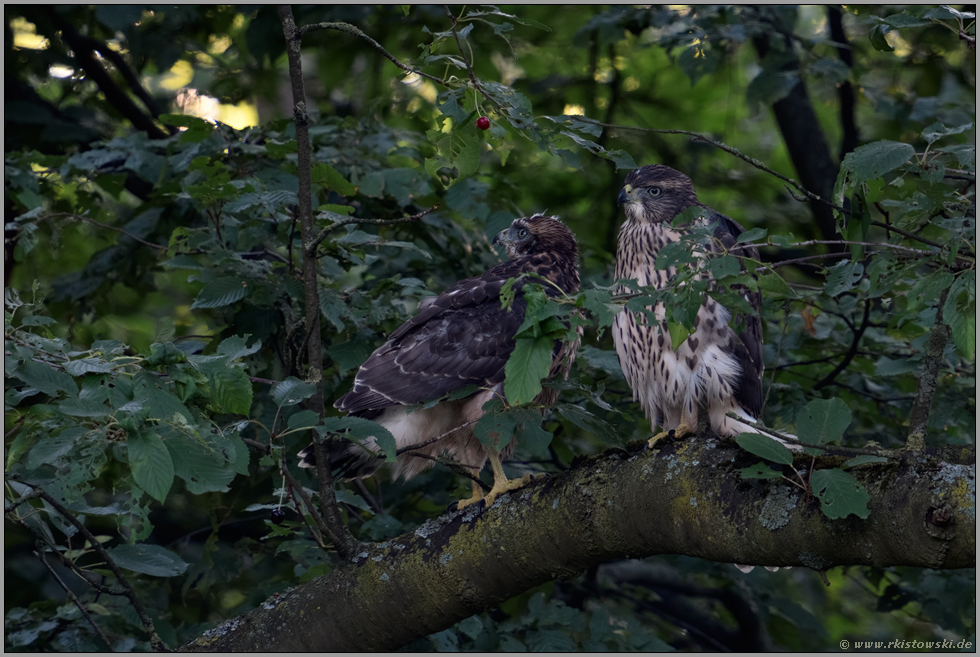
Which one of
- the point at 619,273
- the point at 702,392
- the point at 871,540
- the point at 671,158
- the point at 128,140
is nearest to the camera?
the point at 871,540

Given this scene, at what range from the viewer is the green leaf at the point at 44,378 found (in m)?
2.19

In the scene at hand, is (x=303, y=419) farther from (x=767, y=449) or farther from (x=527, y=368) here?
(x=767, y=449)

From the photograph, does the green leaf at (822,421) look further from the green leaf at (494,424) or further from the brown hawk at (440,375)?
the brown hawk at (440,375)

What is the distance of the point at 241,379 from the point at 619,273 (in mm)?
2170

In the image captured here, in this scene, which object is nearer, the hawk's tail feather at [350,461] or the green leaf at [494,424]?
the green leaf at [494,424]

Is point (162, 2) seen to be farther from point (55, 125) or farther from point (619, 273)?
point (619, 273)

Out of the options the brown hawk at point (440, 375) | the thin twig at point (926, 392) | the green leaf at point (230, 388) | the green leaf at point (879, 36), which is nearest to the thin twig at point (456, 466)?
the brown hawk at point (440, 375)

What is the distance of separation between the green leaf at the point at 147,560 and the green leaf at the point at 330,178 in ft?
4.85

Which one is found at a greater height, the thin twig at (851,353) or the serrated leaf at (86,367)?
the serrated leaf at (86,367)

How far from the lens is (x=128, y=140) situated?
15.1ft

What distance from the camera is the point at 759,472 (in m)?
2.23

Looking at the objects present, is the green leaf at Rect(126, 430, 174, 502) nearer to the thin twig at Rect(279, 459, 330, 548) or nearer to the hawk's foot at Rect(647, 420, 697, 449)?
the thin twig at Rect(279, 459, 330, 548)

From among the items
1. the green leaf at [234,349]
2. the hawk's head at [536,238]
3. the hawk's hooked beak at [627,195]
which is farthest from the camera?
the hawk's head at [536,238]

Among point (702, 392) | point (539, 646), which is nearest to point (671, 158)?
point (702, 392)
